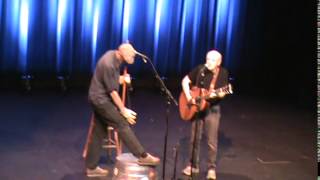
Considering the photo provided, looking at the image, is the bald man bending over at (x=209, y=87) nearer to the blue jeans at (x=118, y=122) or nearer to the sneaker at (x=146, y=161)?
the sneaker at (x=146, y=161)

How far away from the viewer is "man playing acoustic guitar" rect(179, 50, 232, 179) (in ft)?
22.6

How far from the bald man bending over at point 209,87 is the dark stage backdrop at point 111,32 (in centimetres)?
536

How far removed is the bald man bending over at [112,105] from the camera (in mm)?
6641

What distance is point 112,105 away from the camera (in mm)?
6812

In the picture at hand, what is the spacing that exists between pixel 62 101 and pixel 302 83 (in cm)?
520

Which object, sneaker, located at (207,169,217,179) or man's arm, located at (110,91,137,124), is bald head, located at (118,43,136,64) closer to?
man's arm, located at (110,91,137,124)

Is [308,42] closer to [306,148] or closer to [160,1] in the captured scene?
[160,1]

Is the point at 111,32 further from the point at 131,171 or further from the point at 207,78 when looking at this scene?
the point at 131,171

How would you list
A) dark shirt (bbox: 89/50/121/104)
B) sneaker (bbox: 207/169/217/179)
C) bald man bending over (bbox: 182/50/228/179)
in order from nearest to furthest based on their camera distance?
dark shirt (bbox: 89/50/121/104) → bald man bending over (bbox: 182/50/228/179) → sneaker (bbox: 207/169/217/179)

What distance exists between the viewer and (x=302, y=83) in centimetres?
1303

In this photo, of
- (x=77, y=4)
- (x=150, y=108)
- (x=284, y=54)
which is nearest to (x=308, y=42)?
(x=284, y=54)

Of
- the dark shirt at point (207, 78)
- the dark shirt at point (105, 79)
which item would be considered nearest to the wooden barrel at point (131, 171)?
the dark shirt at point (105, 79)

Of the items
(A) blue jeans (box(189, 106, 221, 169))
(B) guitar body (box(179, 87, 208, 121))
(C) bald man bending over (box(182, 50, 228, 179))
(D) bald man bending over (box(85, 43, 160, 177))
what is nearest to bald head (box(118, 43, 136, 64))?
(D) bald man bending over (box(85, 43, 160, 177))

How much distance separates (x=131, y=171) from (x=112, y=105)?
0.76 m
